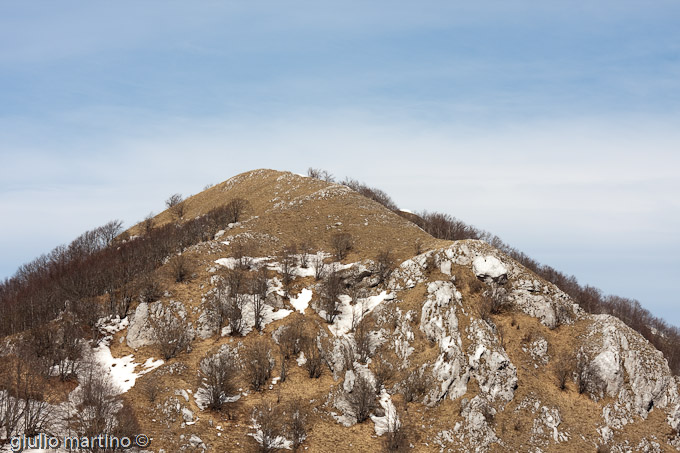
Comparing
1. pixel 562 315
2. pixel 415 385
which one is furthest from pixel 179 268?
pixel 562 315

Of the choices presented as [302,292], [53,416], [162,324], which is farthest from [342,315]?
[53,416]

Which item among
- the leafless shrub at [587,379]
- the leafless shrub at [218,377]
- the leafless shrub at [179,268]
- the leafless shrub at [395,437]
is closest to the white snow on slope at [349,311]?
the leafless shrub at [218,377]

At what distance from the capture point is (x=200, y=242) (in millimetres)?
61344

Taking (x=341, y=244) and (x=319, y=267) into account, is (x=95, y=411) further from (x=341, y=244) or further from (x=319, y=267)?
(x=341, y=244)

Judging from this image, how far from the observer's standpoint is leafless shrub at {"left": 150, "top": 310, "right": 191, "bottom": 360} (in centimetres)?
4266

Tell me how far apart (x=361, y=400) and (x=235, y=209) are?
4058 cm

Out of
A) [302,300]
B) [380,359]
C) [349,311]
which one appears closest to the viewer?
[380,359]

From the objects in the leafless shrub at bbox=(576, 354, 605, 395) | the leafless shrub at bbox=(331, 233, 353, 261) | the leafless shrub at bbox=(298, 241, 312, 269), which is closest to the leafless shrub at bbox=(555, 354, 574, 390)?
the leafless shrub at bbox=(576, 354, 605, 395)

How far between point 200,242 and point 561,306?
43528 millimetres

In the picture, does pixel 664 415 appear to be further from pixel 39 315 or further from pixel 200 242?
pixel 39 315

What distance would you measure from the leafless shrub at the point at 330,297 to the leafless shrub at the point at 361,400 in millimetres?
9716

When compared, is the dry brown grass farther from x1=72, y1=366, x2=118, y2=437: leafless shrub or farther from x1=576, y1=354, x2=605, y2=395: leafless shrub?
x1=72, y1=366, x2=118, y2=437: leafless shrub

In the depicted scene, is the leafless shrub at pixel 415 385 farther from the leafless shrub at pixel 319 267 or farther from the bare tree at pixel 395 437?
the leafless shrub at pixel 319 267

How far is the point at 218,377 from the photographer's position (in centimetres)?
3900
